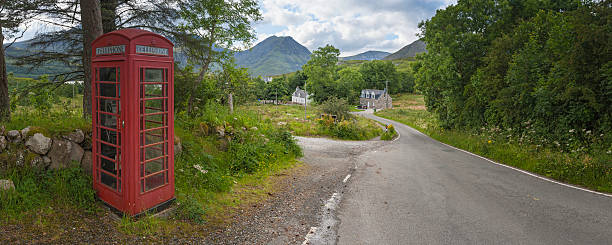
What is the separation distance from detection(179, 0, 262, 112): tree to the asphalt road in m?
6.01

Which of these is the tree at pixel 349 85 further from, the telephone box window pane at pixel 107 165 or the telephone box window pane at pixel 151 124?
the telephone box window pane at pixel 107 165

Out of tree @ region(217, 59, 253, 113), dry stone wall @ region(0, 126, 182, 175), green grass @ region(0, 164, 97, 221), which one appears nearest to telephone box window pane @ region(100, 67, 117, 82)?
dry stone wall @ region(0, 126, 182, 175)

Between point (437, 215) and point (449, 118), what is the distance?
2013 cm

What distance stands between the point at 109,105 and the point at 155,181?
143 centimetres

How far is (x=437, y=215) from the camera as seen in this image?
6172mm

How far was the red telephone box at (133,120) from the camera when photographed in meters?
4.64

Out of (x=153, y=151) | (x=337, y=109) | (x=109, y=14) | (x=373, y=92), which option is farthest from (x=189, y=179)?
(x=373, y=92)

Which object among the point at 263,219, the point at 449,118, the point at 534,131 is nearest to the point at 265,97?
the point at 449,118

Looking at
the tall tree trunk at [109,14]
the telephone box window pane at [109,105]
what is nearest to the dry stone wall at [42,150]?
the telephone box window pane at [109,105]

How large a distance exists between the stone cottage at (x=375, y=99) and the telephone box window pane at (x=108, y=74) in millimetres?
75193

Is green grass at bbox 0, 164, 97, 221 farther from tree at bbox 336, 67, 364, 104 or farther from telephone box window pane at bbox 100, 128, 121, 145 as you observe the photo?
tree at bbox 336, 67, 364, 104

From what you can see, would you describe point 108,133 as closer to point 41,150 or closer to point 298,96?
point 41,150

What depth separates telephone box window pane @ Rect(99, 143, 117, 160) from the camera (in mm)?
5090

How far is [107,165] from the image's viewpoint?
5.13m
